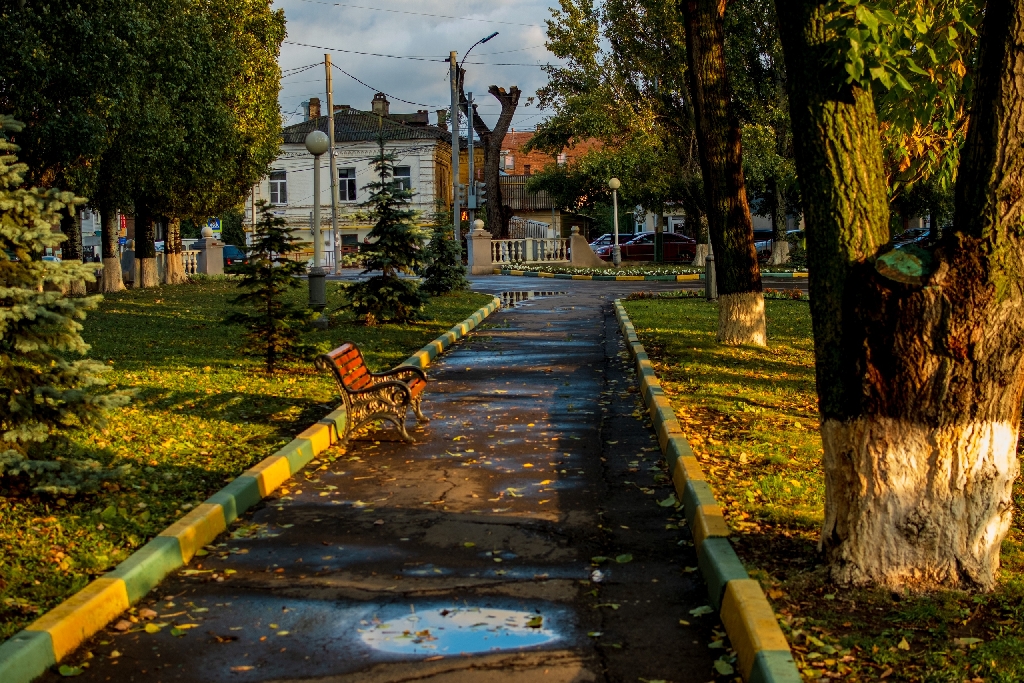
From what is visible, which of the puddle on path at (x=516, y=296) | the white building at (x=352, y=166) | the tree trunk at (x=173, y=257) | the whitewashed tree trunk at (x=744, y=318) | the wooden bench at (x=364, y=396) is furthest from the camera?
the white building at (x=352, y=166)

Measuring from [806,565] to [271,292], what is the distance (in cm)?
840

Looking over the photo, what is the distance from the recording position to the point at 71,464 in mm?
7059

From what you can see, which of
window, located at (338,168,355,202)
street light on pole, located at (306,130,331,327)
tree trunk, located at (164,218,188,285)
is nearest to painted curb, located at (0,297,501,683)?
street light on pole, located at (306,130,331,327)

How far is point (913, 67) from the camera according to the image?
597cm

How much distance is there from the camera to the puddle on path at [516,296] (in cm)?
2709

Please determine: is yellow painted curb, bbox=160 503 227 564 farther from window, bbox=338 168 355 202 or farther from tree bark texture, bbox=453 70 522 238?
window, bbox=338 168 355 202

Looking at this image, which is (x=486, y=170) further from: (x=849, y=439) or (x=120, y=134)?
(x=849, y=439)

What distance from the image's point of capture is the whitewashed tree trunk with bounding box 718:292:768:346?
14656mm

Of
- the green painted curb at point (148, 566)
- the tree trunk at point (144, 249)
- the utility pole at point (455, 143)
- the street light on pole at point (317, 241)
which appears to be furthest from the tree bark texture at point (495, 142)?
the green painted curb at point (148, 566)

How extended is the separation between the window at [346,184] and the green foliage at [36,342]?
58.2 m

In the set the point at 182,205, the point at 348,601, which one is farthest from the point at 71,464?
the point at 182,205

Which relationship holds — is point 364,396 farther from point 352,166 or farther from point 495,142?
point 352,166

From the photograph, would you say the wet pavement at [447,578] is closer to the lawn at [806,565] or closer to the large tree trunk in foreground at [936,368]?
the lawn at [806,565]

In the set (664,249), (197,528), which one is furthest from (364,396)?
(664,249)
